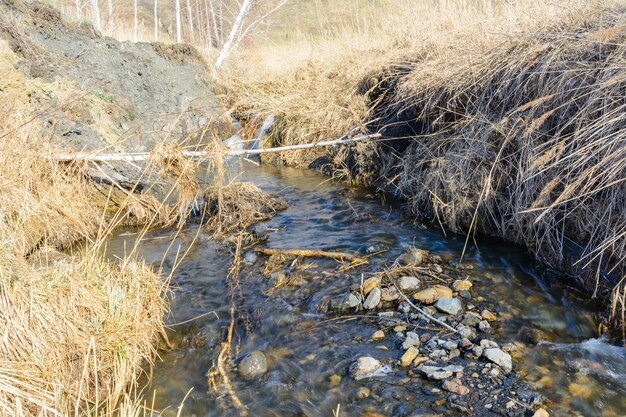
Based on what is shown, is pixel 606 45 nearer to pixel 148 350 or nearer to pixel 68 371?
pixel 148 350

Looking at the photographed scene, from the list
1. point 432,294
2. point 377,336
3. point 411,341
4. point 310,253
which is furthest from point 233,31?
point 411,341

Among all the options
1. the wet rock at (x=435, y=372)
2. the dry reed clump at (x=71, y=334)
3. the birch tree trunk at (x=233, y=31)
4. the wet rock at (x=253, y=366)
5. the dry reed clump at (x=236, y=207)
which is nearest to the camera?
the dry reed clump at (x=71, y=334)

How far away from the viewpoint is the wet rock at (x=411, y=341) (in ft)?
9.68

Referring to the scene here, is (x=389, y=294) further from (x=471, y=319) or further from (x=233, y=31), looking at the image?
(x=233, y=31)

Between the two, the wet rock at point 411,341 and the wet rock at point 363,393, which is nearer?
the wet rock at point 363,393

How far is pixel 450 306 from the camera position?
3320 millimetres

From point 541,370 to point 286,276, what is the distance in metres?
2.09

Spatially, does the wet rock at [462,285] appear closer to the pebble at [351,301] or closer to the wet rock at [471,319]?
the wet rock at [471,319]

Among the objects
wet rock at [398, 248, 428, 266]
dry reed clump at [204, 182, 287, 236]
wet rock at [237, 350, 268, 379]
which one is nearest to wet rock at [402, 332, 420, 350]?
wet rock at [237, 350, 268, 379]

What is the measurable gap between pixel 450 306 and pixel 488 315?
259 millimetres

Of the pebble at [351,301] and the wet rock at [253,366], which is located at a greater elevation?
the pebble at [351,301]

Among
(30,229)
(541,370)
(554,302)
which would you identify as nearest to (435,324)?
(541,370)

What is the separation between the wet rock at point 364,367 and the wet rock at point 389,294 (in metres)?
0.74

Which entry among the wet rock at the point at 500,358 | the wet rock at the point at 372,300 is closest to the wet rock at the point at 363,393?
the wet rock at the point at 500,358
